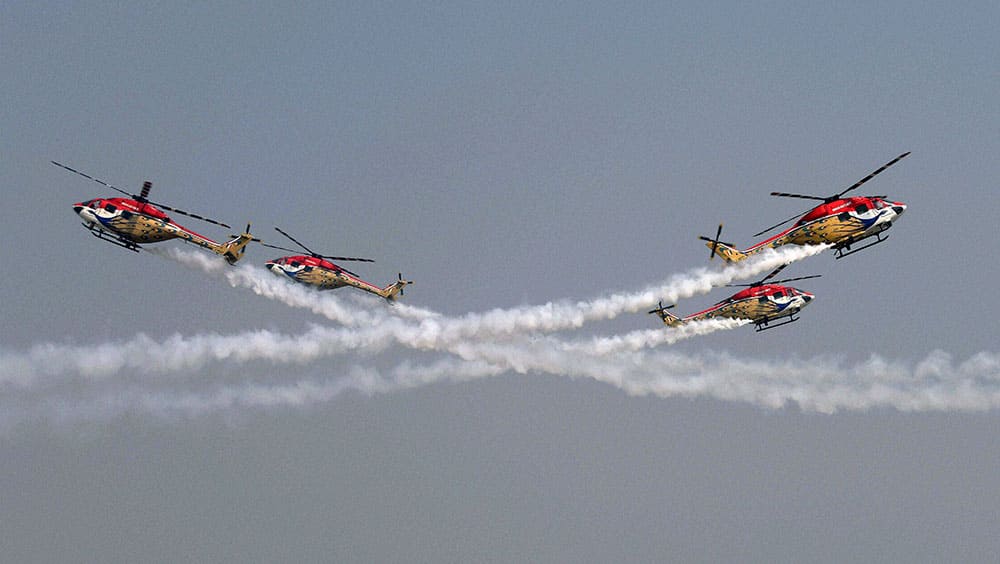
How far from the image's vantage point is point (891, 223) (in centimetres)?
8088

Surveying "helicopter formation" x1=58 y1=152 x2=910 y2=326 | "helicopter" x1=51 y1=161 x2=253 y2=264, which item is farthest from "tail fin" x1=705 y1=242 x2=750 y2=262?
"helicopter" x1=51 y1=161 x2=253 y2=264

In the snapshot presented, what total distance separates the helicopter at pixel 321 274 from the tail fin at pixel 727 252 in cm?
2275

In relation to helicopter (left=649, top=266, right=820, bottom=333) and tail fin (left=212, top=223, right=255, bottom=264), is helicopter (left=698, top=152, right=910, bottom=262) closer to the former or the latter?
helicopter (left=649, top=266, right=820, bottom=333)

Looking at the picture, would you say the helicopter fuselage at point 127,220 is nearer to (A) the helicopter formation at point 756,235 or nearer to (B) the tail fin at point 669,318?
(A) the helicopter formation at point 756,235

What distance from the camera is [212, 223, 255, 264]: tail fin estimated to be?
8744 centimetres

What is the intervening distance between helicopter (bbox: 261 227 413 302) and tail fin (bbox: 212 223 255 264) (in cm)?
779

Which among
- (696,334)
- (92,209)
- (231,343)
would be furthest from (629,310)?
(92,209)

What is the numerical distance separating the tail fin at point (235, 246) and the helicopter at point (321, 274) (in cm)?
779

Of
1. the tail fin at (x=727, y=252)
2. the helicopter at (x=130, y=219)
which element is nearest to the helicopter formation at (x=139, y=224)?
the helicopter at (x=130, y=219)

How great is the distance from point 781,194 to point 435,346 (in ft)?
83.7

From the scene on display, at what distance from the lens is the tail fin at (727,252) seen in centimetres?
8419

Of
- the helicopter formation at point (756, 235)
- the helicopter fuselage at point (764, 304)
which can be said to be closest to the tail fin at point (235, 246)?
the helicopter formation at point (756, 235)

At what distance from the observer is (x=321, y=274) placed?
96562mm

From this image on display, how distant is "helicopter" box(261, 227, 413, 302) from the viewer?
96.3m
